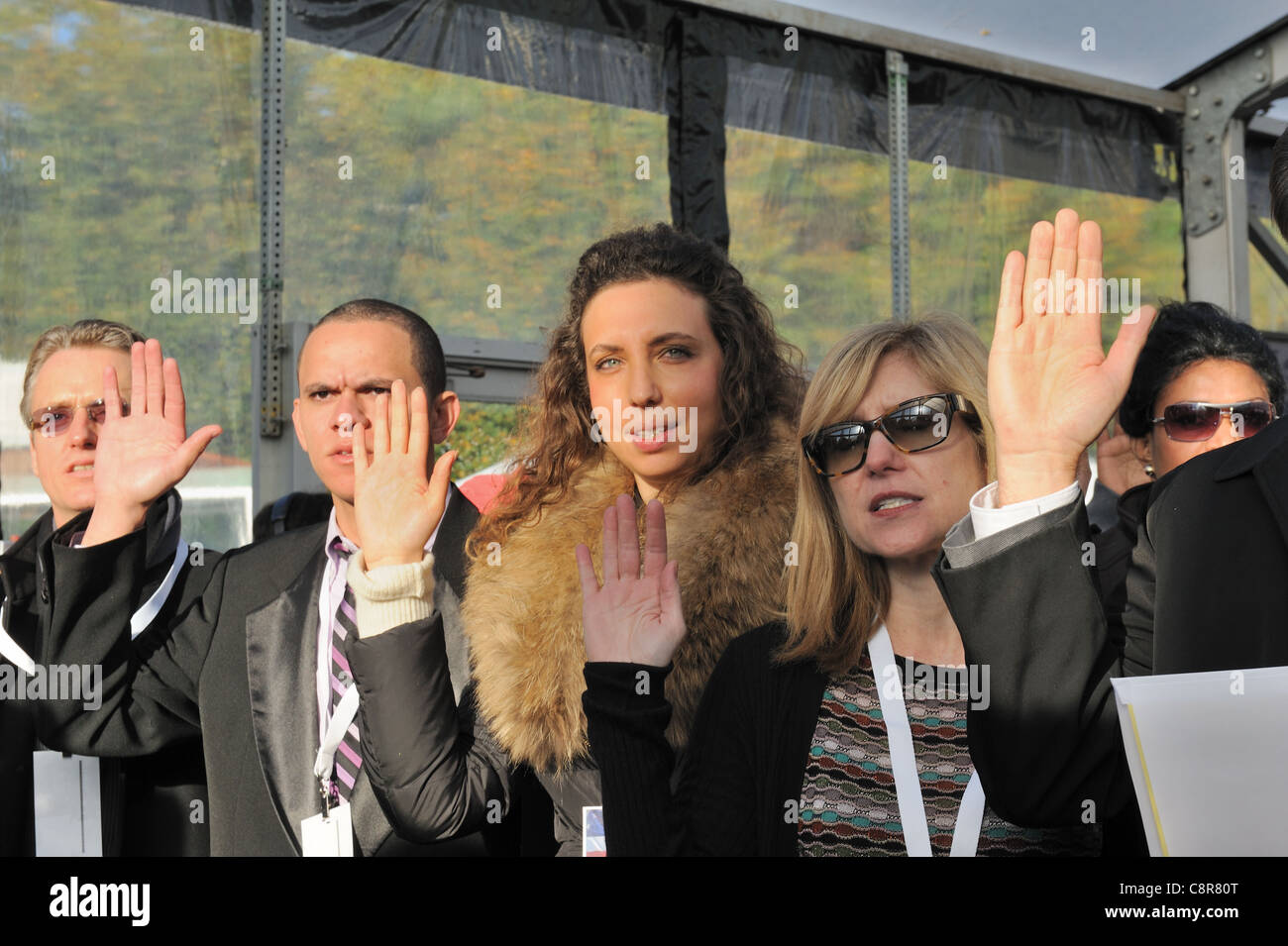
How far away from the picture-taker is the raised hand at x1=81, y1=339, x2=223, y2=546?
212 centimetres

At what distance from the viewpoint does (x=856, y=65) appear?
16.4 feet

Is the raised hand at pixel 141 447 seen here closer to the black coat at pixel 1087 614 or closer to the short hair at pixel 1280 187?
the black coat at pixel 1087 614

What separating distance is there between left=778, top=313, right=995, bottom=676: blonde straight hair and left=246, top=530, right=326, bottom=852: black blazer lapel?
0.87 meters

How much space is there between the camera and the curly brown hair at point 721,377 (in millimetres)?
2117

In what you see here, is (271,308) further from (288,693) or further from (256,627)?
(288,693)

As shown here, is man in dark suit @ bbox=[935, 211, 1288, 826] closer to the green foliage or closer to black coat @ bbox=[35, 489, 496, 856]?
black coat @ bbox=[35, 489, 496, 856]

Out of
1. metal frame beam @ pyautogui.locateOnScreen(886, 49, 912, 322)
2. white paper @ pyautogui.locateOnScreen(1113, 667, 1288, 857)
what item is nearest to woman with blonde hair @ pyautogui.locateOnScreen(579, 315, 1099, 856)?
white paper @ pyautogui.locateOnScreen(1113, 667, 1288, 857)

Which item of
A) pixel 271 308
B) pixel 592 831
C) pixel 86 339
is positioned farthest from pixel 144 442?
pixel 271 308

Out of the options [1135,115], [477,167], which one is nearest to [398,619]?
[477,167]

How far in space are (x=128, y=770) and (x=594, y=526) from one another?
1.03 m

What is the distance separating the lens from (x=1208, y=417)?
2.35 meters

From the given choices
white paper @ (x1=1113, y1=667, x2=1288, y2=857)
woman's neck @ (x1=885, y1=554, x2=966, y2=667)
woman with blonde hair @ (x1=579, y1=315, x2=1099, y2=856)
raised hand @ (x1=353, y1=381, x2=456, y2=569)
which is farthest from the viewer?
raised hand @ (x1=353, y1=381, x2=456, y2=569)

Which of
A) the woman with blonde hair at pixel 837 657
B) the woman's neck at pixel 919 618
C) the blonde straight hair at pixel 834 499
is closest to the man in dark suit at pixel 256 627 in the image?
the woman with blonde hair at pixel 837 657

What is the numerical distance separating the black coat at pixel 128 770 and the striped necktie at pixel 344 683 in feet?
1.19
